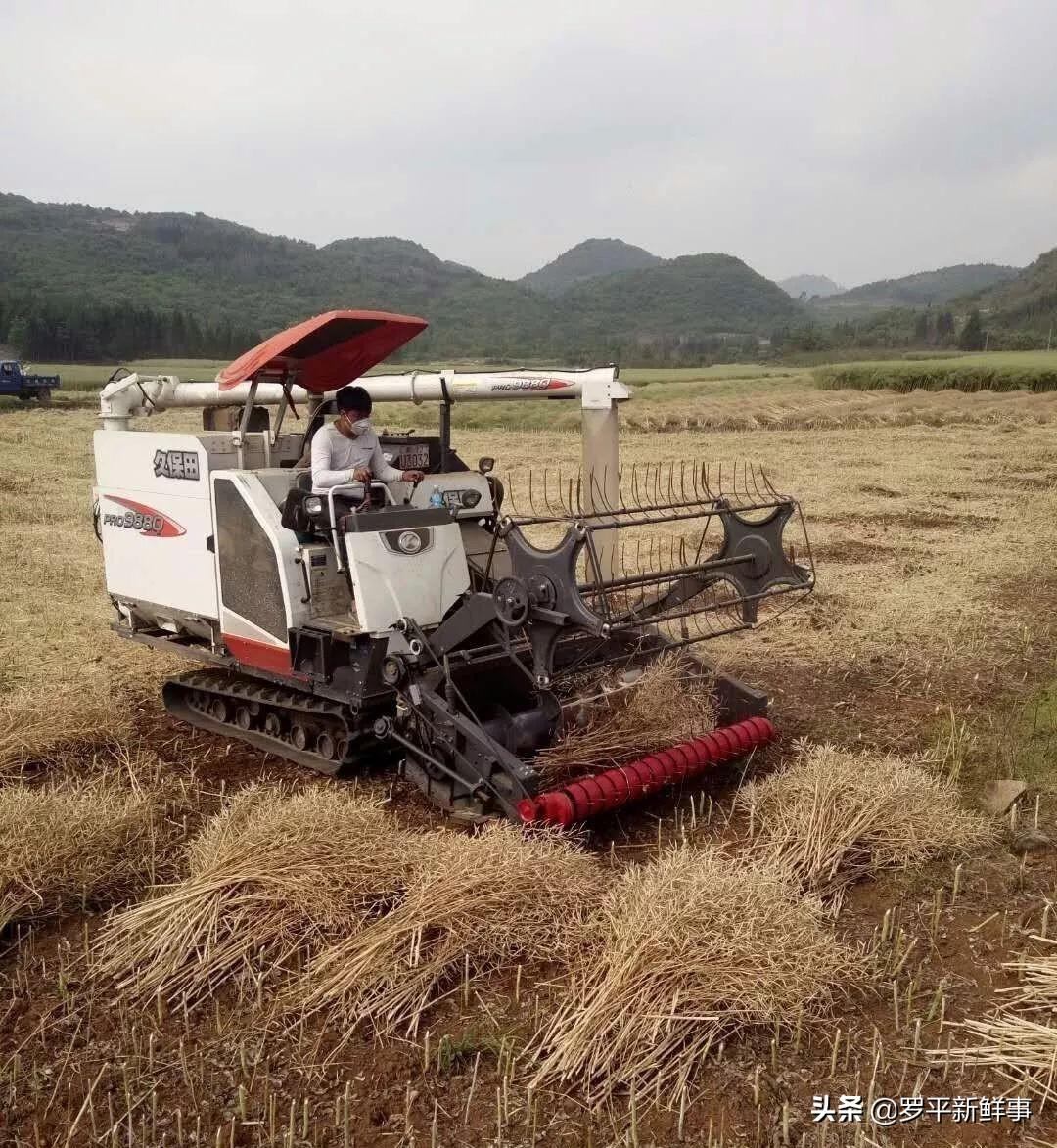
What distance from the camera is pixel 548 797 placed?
521 cm

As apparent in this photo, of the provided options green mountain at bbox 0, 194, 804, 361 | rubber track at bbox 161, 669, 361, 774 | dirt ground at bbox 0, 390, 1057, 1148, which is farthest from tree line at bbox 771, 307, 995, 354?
rubber track at bbox 161, 669, 361, 774

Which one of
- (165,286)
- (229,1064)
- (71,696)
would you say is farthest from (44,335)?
(229,1064)

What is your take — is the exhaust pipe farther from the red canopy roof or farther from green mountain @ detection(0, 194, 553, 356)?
green mountain @ detection(0, 194, 553, 356)

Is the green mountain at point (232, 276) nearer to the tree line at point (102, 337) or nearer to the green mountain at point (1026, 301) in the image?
the tree line at point (102, 337)

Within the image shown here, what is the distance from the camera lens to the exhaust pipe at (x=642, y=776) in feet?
17.0

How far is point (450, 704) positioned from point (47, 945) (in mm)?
2246

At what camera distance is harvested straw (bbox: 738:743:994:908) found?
498 cm

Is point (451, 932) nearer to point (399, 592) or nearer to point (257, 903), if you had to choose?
point (257, 903)

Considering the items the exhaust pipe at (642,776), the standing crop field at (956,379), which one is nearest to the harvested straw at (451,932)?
the exhaust pipe at (642,776)

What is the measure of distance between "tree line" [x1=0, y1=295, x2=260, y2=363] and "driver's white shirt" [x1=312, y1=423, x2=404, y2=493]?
60525 mm

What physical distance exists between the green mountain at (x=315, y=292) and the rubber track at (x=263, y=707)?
62.4 meters

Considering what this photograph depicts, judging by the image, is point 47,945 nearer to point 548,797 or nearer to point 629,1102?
point 548,797

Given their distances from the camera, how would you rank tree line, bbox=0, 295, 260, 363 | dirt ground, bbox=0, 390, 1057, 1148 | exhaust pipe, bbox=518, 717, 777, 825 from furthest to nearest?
tree line, bbox=0, 295, 260, 363, exhaust pipe, bbox=518, 717, 777, 825, dirt ground, bbox=0, 390, 1057, 1148

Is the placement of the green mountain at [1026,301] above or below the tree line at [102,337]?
above
